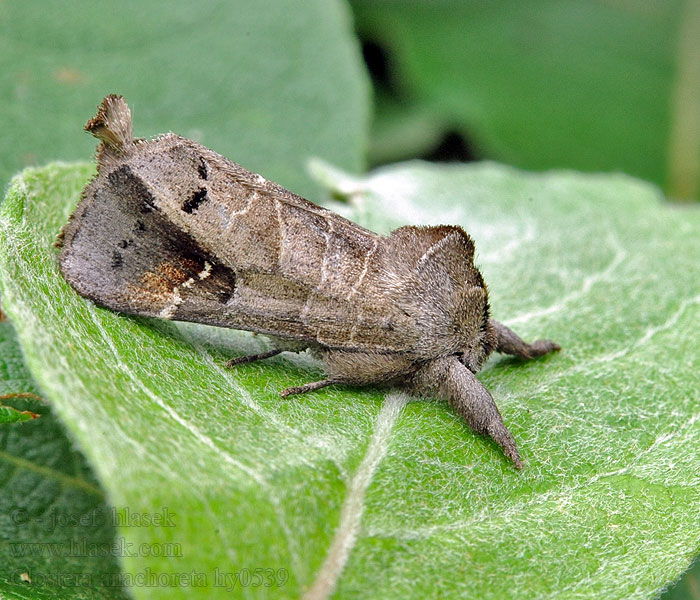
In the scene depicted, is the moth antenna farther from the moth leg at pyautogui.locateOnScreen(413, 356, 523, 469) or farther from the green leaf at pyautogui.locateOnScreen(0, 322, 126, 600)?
Result: the moth leg at pyautogui.locateOnScreen(413, 356, 523, 469)

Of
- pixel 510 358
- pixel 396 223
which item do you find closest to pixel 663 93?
pixel 396 223

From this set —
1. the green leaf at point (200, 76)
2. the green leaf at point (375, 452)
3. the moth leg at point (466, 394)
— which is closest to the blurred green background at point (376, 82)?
the green leaf at point (200, 76)

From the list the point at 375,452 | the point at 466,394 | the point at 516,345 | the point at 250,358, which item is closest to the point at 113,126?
the point at 250,358

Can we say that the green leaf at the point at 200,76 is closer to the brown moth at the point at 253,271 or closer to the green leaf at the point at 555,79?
the green leaf at the point at 555,79

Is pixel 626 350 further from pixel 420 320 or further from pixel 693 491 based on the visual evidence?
pixel 420 320

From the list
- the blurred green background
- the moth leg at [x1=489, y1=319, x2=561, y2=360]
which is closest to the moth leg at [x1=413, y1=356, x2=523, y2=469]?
the moth leg at [x1=489, y1=319, x2=561, y2=360]

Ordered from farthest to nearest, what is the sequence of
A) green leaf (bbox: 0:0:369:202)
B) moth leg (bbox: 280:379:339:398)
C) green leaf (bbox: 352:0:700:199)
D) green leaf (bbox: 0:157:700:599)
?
green leaf (bbox: 352:0:700:199), green leaf (bbox: 0:0:369:202), moth leg (bbox: 280:379:339:398), green leaf (bbox: 0:157:700:599)
